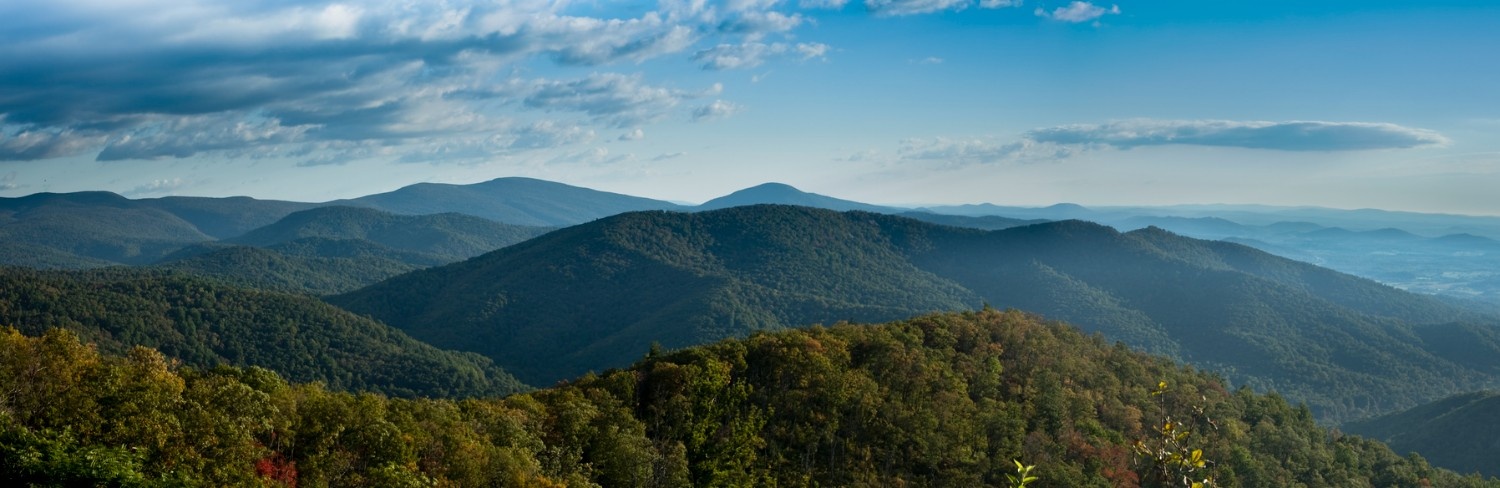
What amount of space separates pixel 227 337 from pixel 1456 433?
233363 mm

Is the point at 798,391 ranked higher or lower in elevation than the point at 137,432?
lower

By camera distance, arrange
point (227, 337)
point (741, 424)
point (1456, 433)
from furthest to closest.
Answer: point (227, 337) → point (1456, 433) → point (741, 424)

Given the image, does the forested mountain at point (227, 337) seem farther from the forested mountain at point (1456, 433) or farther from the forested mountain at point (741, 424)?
the forested mountain at point (1456, 433)

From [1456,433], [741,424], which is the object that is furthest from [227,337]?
[1456,433]

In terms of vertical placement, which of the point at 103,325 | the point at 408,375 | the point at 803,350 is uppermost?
the point at 803,350

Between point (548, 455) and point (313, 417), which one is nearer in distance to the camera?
point (313, 417)

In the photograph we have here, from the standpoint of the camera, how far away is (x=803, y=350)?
2451 inches

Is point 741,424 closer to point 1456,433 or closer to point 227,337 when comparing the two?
point 1456,433

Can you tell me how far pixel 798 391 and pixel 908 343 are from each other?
1596 cm

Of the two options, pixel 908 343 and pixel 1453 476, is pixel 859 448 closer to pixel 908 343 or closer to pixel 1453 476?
pixel 908 343

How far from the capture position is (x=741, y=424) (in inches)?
2229

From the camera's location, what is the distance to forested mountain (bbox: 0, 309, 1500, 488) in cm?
2797

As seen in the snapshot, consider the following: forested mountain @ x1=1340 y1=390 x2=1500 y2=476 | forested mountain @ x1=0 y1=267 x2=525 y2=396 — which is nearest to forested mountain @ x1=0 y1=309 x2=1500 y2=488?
forested mountain @ x1=1340 y1=390 x2=1500 y2=476

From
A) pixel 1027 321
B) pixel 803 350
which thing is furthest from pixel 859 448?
pixel 1027 321
